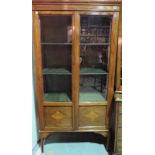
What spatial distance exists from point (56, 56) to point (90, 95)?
569mm

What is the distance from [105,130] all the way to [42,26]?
1272mm

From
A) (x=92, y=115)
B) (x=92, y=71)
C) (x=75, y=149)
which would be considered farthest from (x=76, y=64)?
(x=75, y=149)

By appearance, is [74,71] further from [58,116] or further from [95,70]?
[58,116]

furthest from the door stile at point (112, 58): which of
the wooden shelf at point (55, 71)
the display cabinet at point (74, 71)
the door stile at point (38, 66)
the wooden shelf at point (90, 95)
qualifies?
the door stile at point (38, 66)

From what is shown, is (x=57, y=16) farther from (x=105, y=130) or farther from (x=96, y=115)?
(x=105, y=130)

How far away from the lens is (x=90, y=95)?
2086 millimetres

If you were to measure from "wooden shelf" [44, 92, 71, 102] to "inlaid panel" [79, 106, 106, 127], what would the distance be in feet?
0.66

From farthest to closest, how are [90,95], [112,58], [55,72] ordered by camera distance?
[90,95]
[55,72]
[112,58]

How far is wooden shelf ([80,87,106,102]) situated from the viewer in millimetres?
2017

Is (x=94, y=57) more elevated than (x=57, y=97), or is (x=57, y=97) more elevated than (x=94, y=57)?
(x=94, y=57)

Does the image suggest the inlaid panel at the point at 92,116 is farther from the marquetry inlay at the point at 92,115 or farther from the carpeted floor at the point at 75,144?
the carpeted floor at the point at 75,144

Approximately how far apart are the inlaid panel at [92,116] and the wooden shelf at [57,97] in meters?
0.20

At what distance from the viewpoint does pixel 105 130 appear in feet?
6.60
